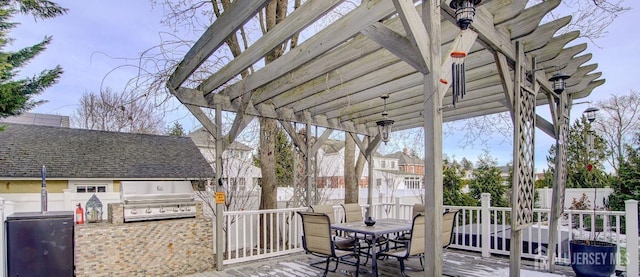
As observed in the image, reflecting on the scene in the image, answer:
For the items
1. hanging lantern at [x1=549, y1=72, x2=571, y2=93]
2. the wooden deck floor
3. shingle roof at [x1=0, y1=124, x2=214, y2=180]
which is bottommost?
the wooden deck floor

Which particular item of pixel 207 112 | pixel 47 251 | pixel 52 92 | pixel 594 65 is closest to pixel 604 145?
pixel 594 65

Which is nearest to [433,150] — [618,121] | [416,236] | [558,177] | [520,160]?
[520,160]

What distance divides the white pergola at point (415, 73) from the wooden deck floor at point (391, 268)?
36 centimetres

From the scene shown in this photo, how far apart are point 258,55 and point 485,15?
2149 millimetres

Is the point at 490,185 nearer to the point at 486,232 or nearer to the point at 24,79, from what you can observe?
the point at 486,232

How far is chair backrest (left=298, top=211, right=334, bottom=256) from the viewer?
4.12 m

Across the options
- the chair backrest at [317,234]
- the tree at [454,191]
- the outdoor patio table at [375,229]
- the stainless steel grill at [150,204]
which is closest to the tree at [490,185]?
the tree at [454,191]

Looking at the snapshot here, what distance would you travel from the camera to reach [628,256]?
423 centimetres

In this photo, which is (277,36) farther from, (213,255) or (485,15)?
(213,255)

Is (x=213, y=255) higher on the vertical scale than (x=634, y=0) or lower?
lower

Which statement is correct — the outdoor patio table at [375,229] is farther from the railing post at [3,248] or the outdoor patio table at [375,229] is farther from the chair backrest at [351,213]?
the railing post at [3,248]

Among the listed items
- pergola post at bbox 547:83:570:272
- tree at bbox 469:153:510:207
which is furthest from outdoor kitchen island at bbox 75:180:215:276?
tree at bbox 469:153:510:207

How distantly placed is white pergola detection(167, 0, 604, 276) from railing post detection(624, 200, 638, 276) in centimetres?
69

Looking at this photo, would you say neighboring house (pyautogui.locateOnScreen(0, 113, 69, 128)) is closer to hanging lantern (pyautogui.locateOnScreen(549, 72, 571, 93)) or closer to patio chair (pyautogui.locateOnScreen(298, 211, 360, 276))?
patio chair (pyautogui.locateOnScreen(298, 211, 360, 276))
